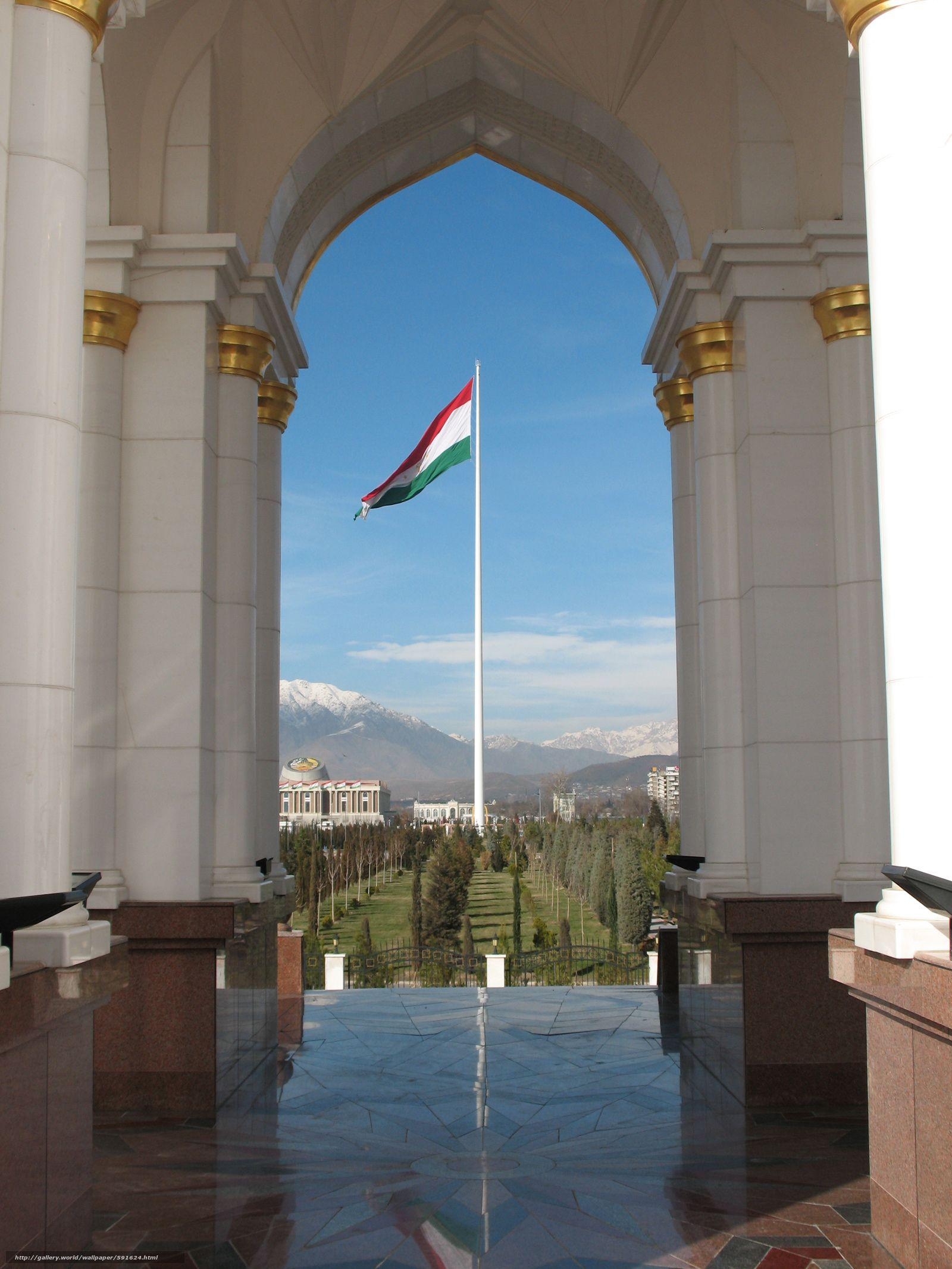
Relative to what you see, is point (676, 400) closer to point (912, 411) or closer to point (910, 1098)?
point (912, 411)

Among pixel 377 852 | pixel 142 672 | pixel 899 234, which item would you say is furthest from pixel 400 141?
pixel 377 852

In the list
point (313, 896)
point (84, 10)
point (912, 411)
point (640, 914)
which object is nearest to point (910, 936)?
point (912, 411)

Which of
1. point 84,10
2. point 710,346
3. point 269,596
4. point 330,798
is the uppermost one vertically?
point 84,10

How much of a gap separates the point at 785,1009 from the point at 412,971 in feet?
127

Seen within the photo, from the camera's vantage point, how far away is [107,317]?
1209cm

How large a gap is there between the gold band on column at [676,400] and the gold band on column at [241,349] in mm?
5486

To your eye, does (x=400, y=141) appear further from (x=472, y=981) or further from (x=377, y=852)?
(x=377, y=852)

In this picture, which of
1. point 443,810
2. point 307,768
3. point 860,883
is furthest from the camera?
point 443,810

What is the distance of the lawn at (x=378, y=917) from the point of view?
66250 millimetres

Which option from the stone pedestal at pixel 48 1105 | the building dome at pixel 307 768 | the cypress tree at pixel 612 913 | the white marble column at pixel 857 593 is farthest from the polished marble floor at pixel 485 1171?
the building dome at pixel 307 768

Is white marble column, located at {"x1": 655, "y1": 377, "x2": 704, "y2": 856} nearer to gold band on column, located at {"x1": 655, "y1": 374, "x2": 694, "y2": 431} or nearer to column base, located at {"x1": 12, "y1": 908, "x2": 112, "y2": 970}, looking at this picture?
gold band on column, located at {"x1": 655, "y1": 374, "x2": 694, "y2": 431}

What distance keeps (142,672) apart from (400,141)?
8.44 m

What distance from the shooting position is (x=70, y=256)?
746 centimetres

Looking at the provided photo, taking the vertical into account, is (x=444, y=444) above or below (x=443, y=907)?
above
